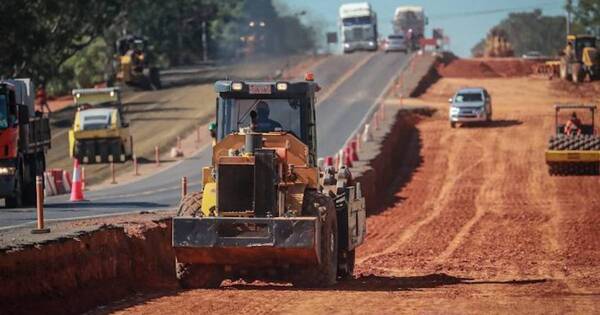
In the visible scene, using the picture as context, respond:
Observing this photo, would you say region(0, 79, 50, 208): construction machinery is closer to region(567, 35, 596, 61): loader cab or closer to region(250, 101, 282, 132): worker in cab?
region(250, 101, 282, 132): worker in cab

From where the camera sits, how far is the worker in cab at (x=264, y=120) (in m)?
18.3

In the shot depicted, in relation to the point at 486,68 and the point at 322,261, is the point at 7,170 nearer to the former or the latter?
the point at 322,261

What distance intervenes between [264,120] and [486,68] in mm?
79295

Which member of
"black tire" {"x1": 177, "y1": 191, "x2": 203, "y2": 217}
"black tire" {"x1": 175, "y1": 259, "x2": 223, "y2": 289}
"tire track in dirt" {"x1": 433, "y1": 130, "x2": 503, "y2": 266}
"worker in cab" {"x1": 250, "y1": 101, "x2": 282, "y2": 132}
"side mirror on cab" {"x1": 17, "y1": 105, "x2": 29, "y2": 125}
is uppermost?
"worker in cab" {"x1": 250, "y1": 101, "x2": 282, "y2": 132}

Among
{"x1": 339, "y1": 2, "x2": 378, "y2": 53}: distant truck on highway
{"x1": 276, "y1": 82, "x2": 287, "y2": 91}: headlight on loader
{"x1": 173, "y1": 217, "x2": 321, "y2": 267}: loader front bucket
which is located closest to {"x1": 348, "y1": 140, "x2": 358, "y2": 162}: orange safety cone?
{"x1": 276, "y1": 82, "x2": 287, "y2": 91}: headlight on loader

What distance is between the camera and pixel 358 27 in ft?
339

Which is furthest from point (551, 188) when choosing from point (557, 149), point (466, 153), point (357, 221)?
point (357, 221)

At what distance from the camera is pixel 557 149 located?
145 ft

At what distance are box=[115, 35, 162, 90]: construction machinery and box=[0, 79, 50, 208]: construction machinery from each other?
5040 centimetres

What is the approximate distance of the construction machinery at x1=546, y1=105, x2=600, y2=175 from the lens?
4344 centimetres

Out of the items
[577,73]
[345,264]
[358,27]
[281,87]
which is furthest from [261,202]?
[358,27]

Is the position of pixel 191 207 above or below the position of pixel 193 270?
above

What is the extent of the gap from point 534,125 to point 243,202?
43120mm

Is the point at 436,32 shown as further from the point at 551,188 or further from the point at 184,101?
the point at 551,188
